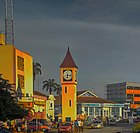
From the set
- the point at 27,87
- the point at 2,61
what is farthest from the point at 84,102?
the point at 2,61

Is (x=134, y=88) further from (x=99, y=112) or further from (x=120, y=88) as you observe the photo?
(x=99, y=112)

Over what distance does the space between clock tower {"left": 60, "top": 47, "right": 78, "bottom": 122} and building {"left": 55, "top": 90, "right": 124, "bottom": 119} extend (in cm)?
2306

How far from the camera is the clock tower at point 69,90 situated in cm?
7444

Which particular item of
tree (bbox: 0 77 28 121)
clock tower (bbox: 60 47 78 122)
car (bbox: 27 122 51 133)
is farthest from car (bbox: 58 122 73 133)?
clock tower (bbox: 60 47 78 122)

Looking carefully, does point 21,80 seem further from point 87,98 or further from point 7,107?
point 87,98

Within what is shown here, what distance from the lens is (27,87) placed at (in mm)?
57531

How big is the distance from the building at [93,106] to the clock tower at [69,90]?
2306cm

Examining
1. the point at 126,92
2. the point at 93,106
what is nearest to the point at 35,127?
the point at 93,106

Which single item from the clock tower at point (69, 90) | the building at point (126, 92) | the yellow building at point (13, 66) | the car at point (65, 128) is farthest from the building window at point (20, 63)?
the building at point (126, 92)

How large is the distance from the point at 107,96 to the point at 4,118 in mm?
132735

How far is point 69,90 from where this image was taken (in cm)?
7462

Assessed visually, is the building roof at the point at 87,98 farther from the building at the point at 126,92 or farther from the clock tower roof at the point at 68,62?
the building at the point at 126,92

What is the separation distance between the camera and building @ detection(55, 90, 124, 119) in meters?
102

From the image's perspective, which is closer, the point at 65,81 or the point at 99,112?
the point at 65,81
